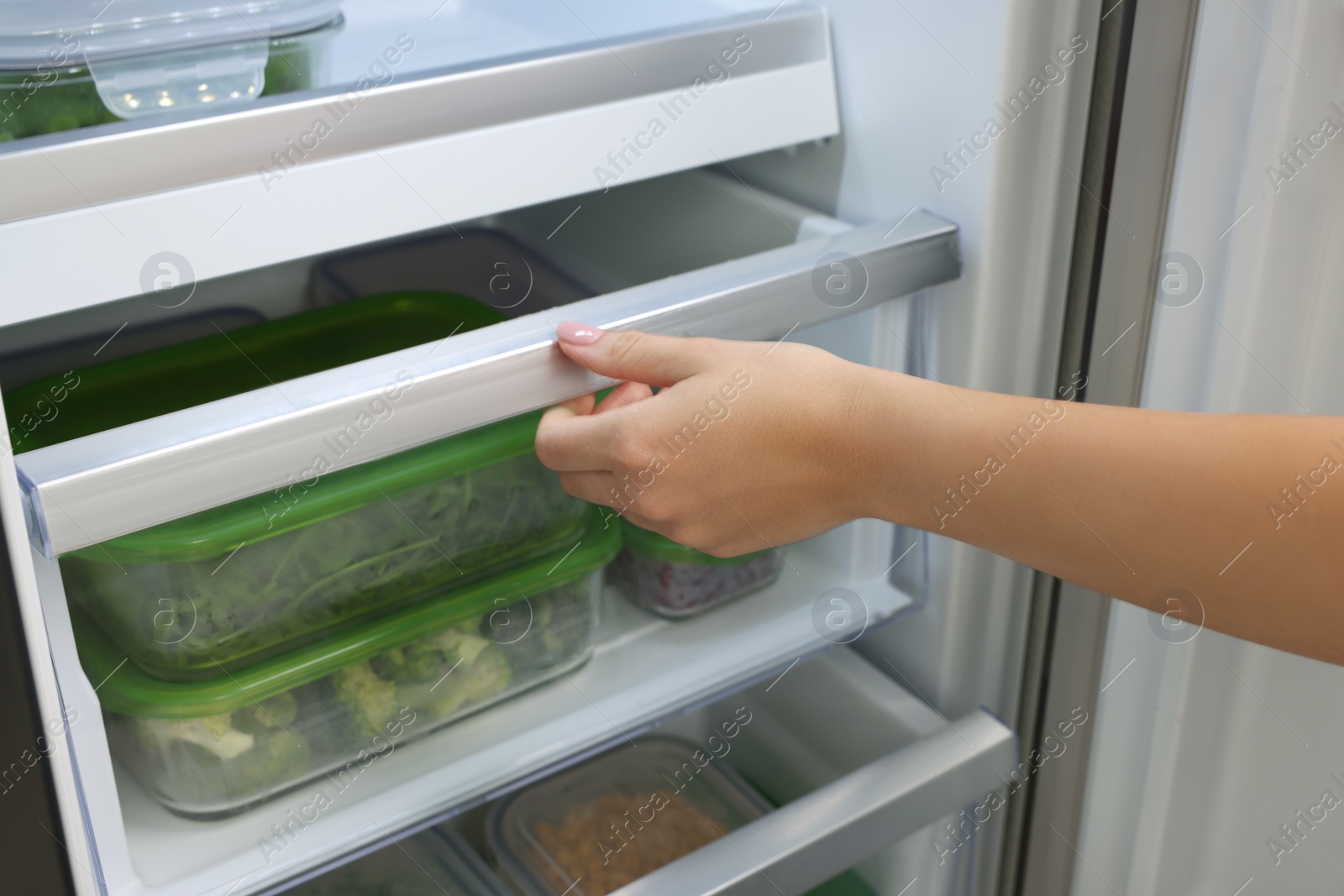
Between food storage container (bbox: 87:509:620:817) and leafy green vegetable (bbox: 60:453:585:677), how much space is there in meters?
0.01

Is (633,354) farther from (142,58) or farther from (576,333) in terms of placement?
(142,58)

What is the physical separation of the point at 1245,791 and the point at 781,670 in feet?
1.05

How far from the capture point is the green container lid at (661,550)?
0.81m

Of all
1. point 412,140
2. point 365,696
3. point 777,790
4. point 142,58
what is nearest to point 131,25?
point 142,58

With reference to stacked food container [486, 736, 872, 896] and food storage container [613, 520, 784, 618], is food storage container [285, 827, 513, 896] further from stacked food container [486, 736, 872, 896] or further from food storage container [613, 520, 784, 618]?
food storage container [613, 520, 784, 618]

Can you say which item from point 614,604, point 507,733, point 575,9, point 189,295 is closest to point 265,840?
point 507,733

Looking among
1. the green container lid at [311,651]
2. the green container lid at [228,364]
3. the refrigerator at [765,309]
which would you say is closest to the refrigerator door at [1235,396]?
the refrigerator at [765,309]

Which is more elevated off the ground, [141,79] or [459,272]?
[141,79]

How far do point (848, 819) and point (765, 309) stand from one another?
336 millimetres

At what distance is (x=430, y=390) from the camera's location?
0.54 meters

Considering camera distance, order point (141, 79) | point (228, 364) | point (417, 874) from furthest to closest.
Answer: point (417, 874), point (228, 364), point (141, 79)

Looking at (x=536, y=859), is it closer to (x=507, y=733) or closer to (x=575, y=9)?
(x=507, y=733)

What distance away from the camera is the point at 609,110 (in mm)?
682

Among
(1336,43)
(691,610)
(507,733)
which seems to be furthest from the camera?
(691,610)
